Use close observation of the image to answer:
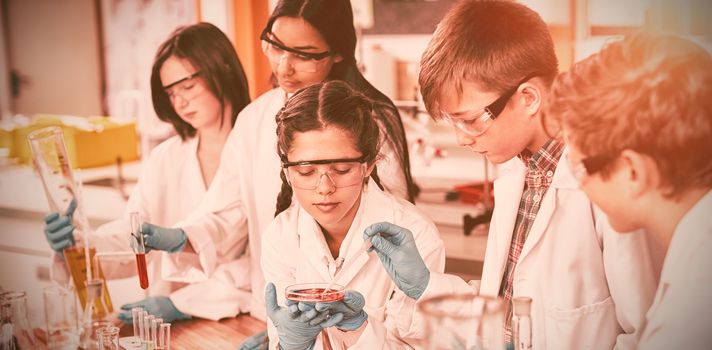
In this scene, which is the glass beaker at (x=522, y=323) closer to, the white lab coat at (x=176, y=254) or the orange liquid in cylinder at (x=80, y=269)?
the white lab coat at (x=176, y=254)

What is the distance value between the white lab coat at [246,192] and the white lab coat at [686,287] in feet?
4.42

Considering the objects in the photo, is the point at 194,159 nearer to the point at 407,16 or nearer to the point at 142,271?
the point at 142,271

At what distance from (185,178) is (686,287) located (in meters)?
1.93

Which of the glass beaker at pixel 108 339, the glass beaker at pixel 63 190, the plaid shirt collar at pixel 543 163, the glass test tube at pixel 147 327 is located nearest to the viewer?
the plaid shirt collar at pixel 543 163

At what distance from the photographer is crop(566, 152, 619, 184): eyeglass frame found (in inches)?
81.7

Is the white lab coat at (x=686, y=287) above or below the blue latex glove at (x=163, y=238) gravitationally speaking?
above

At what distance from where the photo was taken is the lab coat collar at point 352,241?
2.57 meters

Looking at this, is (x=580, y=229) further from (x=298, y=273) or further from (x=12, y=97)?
(x=12, y=97)

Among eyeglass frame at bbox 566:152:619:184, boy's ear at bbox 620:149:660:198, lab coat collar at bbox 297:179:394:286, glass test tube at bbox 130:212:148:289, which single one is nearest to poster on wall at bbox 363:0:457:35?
lab coat collar at bbox 297:179:394:286

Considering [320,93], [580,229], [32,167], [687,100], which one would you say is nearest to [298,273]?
[320,93]

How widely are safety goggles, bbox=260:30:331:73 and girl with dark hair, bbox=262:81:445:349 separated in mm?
105

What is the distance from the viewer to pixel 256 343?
114 inches

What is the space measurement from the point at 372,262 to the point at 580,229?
2.28 ft

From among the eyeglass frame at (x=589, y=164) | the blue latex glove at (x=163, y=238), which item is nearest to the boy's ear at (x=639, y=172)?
the eyeglass frame at (x=589, y=164)
